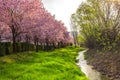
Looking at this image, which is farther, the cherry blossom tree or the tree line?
the tree line

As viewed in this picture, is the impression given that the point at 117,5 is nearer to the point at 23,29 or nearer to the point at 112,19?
the point at 112,19

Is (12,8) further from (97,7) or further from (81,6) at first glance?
(81,6)

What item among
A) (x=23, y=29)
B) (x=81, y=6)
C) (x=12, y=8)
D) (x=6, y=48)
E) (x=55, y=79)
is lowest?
(x=55, y=79)

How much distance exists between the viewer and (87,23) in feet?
270

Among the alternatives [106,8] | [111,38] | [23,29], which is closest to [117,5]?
[106,8]

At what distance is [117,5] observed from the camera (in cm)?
6291

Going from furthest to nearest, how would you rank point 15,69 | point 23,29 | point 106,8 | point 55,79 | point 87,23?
1. point 87,23
2. point 106,8
3. point 23,29
4. point 15,69
5. point 55,79

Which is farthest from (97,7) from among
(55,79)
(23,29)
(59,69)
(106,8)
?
(55,79)

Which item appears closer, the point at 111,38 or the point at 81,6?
the point at 111,38

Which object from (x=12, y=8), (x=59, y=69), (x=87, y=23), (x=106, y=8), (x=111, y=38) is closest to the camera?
(x=59, y=69)

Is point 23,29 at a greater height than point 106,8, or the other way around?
point 106,8

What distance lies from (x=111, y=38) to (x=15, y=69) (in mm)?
28279

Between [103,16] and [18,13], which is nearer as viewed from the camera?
Answer: [18,13]

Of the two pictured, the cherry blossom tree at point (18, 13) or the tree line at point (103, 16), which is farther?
the tree line at point (103, 16)
